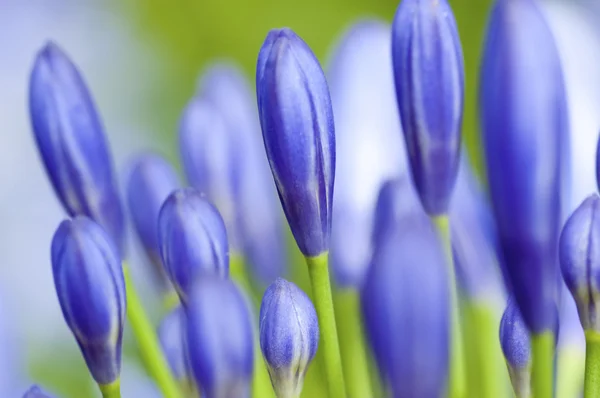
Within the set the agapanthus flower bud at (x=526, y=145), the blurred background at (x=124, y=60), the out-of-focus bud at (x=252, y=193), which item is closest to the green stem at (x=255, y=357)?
the out-of-focus bud at (x=252, y=193)

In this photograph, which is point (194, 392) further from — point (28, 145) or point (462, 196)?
point (28, 145)

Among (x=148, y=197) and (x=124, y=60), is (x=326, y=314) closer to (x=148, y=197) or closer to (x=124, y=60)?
(x=148, y=197)

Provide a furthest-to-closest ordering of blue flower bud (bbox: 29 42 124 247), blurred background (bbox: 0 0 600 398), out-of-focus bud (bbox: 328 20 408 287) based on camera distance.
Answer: blurred background (bbox: 0 0 600 398) → out-of-focus bud (bbox: 328 20 408 287) → blue flower bud (bbox: 29 42 124 247)

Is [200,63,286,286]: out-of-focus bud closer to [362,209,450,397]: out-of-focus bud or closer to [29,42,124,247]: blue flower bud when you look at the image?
[29,42,124,247]: blue flower bud

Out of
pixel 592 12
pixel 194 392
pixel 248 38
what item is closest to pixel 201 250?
pixel 194 392

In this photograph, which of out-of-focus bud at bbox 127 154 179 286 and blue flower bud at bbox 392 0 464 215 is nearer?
blue flower bud at bbox 392 0 464 215

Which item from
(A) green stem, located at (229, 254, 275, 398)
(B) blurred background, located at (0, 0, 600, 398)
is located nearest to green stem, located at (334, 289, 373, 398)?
(A) green stem, located at (229, 254, 275, 398)
